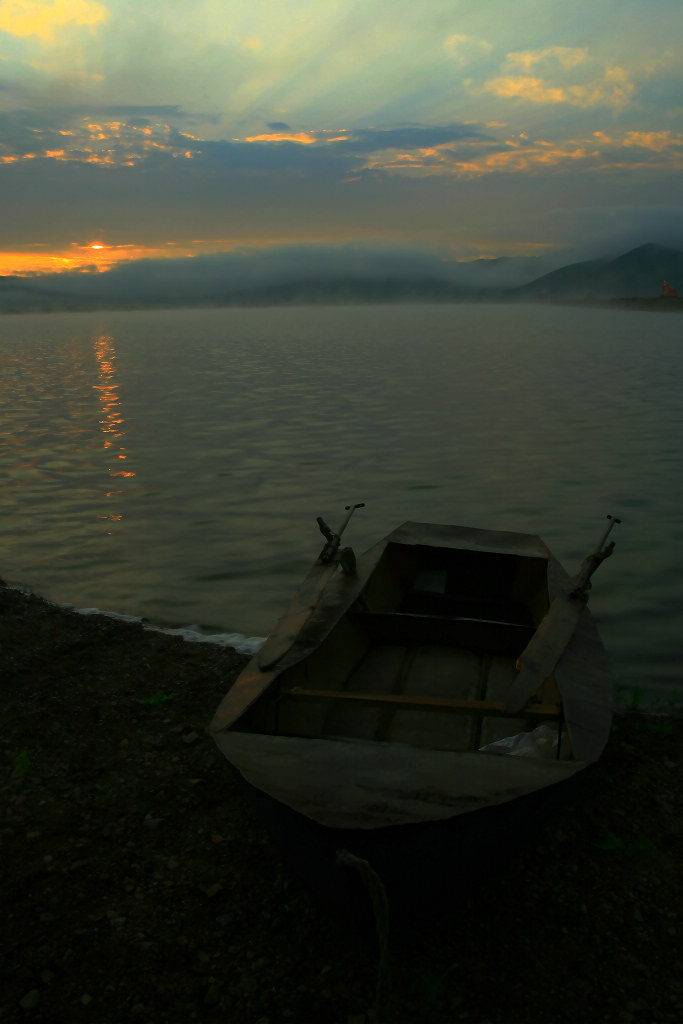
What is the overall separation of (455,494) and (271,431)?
10367mm

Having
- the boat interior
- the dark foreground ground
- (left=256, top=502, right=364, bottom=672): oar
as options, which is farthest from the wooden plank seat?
the dark foreground ground

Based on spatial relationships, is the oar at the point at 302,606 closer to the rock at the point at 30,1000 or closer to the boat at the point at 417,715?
the boat at the point at 417,715

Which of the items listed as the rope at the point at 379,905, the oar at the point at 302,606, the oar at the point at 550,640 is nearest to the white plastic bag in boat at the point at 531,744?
the oar at the point at 550,640

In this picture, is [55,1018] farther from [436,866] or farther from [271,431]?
[271,431]

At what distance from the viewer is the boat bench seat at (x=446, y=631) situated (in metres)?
8.01

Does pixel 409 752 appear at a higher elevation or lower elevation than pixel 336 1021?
higher

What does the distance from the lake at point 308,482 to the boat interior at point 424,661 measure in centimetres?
200

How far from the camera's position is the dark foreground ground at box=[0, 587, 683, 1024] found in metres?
4.49

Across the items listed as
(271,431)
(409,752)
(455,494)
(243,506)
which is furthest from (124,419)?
(409,752)

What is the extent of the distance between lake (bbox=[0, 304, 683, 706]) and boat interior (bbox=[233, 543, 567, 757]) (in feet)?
6.56

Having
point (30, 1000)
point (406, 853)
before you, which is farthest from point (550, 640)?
point (30, 1000)

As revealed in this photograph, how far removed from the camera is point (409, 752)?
494cm

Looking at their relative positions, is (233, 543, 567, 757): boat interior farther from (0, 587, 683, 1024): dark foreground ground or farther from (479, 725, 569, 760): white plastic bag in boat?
(0, 587, 683, 1024): dark foreground ground

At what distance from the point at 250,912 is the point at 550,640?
3419mm
